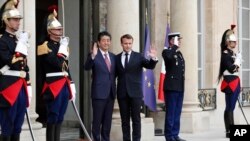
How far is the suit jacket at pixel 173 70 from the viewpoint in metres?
9.27

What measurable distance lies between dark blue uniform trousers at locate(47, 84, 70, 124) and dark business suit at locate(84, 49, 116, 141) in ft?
2.65

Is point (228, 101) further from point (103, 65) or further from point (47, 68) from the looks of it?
point (47, 68)

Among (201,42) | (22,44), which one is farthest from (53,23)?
(201,42)

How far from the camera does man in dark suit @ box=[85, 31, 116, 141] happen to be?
8.03 meters

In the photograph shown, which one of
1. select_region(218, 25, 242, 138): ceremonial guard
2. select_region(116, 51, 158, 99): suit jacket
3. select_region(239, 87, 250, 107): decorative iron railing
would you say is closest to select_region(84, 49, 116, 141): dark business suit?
select_region(116, 51, 158, 99): suit jacket

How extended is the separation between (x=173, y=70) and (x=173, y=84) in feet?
0.76

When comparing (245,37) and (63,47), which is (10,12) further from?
(245,37)

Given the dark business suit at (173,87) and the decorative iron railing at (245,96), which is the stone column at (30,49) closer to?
the dark business suit at (173,87)

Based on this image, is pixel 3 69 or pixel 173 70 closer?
pixel 3 69

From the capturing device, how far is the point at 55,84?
724cm

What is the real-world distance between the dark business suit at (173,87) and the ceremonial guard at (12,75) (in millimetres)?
3272

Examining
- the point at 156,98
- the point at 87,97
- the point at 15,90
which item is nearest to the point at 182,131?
the point at 156,98

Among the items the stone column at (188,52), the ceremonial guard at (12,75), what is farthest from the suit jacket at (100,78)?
the stone column at (188,52)

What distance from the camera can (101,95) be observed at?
8.04 metres
